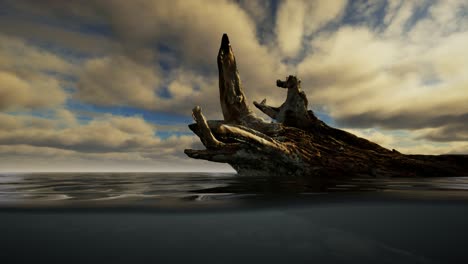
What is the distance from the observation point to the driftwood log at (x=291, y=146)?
45.7 feet

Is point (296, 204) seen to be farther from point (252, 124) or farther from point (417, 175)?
point (417, 175)

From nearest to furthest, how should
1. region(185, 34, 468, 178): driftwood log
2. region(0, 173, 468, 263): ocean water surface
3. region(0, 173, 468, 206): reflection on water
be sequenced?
region(0, 173, 468, 263): ocean water surface → region(0, 173, 468, 206): reflection on water → region(185, 34, 468, 178): driftwood log

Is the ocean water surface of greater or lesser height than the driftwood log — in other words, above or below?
below

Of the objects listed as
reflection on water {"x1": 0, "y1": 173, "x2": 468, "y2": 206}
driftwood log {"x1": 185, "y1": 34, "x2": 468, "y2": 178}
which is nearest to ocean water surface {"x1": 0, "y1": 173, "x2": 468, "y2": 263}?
reflection on water {"x1": 0, "y1": 173, "x2": 468, "y2": 206}

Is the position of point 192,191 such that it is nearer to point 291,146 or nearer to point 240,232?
point 240,232

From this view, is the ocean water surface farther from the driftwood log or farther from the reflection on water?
the driftwood log

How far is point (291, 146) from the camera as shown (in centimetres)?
1515

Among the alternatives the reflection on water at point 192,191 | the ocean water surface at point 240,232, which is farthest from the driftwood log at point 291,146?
the ocean water surface at point 240,232

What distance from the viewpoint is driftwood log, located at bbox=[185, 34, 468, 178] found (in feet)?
45.7

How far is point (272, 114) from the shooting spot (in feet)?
64.3

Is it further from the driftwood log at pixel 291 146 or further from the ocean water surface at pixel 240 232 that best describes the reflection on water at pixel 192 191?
the driftwood log at pixel 291 146

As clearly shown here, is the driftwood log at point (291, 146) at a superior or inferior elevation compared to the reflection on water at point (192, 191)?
superior

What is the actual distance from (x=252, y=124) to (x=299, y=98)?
4364 mm

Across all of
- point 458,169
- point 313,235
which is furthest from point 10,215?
point 458,169
